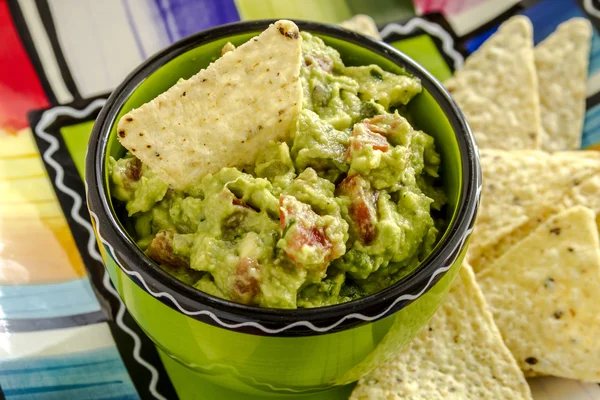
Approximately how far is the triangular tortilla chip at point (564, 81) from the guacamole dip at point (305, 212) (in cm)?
109

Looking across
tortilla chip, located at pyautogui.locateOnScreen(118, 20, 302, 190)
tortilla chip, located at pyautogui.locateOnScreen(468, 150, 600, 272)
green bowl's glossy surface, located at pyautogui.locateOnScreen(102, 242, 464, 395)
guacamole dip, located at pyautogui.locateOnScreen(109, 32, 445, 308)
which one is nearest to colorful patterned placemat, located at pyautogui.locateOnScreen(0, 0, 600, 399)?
green bowl's glossy surface, located at pyautogui.locateOnScreen(102, 242, 464, 395)

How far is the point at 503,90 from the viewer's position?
2775mm

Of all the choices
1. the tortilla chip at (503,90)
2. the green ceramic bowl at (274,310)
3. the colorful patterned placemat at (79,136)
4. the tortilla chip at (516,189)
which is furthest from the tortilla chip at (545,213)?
the green ceramic bowl at (274,310)

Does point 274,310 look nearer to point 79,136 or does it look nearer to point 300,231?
point 300,231

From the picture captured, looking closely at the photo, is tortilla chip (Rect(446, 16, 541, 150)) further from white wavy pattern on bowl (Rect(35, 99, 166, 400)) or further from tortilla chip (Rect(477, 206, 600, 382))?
white wavy pattern on bowl (Rect(35, 99, 166, 400))

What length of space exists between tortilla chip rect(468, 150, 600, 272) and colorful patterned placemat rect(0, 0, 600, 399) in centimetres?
42

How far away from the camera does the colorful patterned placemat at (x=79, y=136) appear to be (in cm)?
215

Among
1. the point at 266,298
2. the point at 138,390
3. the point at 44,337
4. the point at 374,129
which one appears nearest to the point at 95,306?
the point at 44,337

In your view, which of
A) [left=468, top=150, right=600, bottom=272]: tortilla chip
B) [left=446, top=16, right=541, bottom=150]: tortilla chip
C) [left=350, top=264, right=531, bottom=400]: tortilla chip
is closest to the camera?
[left=350, top=264, right=531, bottom=400]: tortilla chip

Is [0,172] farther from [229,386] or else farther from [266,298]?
[266,298]

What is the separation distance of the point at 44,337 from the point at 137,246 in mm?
669

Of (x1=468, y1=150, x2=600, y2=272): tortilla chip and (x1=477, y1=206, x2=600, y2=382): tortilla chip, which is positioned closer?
(x1=477, y1=206, x2=600, y2=382): tortilla chip

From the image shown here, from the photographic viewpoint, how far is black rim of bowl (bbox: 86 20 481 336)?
5.27 feet

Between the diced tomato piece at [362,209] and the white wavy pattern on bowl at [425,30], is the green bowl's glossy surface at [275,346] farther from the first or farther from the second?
the white wavy pattern on bowl at [425,30]
